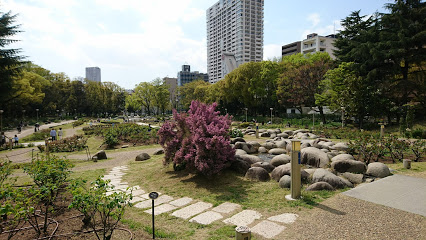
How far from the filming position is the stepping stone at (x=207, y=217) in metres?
4.89

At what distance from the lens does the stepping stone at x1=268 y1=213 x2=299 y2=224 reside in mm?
4734

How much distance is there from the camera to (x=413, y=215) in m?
4.77

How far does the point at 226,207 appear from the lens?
18.4ft

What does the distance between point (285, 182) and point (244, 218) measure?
91.6 inches

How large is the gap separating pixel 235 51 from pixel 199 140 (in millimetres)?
105429

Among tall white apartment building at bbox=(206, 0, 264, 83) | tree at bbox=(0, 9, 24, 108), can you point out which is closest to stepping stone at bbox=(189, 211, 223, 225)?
tree at bbox=(0, 9, 24, 108)

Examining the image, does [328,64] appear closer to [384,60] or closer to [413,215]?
[384,60]

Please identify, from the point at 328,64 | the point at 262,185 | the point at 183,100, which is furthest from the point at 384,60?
the point at 183,100

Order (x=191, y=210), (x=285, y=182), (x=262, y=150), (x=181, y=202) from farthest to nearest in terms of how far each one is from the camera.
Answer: (x=262, y=150), (x=285, y=182), (x=181, y=202), (x=191, y=210)

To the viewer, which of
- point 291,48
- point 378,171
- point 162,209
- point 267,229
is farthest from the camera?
point 291,48

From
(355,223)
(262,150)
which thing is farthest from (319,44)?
(355,223)

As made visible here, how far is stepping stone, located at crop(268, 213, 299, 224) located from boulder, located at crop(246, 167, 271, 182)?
2.56m

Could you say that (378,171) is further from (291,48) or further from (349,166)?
(291,48)

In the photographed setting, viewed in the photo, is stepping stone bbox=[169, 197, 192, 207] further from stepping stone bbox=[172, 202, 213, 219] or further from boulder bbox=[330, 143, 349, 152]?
boulder bbox=[330, 143, 349, 152]
